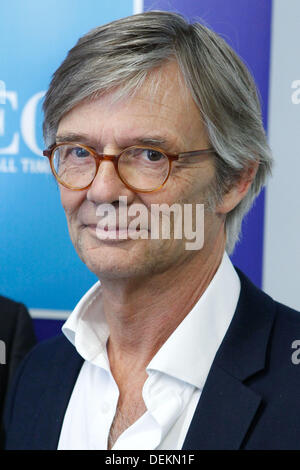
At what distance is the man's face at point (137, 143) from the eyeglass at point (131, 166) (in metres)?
0.01

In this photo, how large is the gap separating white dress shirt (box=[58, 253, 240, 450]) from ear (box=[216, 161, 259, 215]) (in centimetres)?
10

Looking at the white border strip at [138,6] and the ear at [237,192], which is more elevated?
the white border strip at [138,6]

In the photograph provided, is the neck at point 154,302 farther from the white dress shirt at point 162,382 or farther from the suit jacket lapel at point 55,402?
the suit jacket lapel at point 55,402

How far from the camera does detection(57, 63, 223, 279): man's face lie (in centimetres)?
116

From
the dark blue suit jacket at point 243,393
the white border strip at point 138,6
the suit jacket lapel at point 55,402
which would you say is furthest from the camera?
the white border strip at point 138,6

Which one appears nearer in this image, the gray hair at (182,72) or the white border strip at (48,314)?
the gray hair at (182,72)

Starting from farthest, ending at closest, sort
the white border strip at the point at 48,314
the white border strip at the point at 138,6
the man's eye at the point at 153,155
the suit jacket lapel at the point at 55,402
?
the white border strip at the point at 48,314, the white border strip at the point at 138,6, the suit jacket lapel at the point at 55,402, the man's eye at the point at 153,155

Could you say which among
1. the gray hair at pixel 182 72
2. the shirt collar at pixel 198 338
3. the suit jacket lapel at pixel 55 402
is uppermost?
the gray hair at pixel 182 72

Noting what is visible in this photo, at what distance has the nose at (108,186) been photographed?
115 cm

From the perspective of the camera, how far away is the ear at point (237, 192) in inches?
51.4

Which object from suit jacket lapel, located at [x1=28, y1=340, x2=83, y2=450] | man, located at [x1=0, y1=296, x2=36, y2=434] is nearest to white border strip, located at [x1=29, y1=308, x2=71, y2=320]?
man, located at [x1=0, y1=296, x2=36, y2=434]

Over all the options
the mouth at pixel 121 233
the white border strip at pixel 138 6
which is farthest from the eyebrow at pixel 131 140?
the white border strip at pixel 138 6

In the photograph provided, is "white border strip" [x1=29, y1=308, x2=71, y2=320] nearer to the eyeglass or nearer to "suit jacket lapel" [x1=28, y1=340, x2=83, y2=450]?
"suit jacket lapel" [x1=28, y1=340, x2=83, y2=450]
